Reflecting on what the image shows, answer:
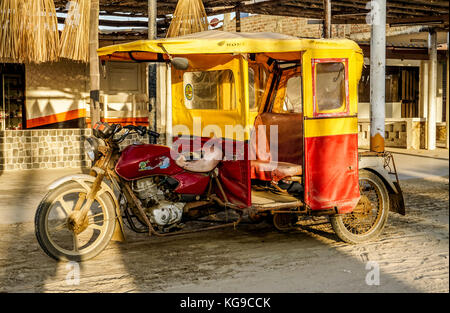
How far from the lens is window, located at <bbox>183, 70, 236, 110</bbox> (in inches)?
250

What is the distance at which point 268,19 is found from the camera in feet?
68.8


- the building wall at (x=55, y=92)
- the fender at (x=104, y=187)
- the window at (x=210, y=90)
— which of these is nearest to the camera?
the fender at (x=104, y=187)

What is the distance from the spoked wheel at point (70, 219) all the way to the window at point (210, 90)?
1630mm

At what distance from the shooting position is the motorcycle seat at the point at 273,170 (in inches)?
252

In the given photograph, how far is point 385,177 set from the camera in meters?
6.63

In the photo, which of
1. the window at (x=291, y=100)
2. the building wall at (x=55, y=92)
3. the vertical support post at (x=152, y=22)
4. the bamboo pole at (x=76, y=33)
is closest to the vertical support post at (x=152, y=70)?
the vertical support post at (x=152, y=22)

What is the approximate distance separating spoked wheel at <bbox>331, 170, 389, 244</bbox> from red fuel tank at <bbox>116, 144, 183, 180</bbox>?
192 centimetres

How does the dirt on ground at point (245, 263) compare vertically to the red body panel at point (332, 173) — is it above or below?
below

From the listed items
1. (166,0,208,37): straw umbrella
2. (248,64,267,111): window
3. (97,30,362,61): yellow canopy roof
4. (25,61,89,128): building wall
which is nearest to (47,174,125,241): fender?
(97,30,362,61): yellow canopy roof

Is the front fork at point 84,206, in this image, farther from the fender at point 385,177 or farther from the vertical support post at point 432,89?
the vertical support post at point 432,89

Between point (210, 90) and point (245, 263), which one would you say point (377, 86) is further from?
point (245, 263)

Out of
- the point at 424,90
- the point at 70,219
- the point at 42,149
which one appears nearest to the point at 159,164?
the point at 70,219

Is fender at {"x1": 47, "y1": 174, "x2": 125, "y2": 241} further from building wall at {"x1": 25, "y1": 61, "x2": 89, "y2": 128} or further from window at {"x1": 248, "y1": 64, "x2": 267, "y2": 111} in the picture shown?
building wall at {"x1": 25, "y1": 61, "x2": 89, "y2": 128}

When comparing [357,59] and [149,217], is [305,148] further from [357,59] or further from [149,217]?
[149,217]
